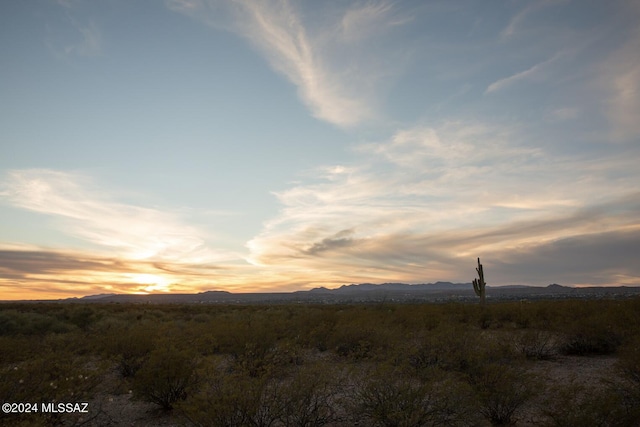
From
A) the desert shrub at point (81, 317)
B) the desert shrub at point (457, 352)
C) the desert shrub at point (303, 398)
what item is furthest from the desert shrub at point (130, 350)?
the desert shrub at point (81, 317)

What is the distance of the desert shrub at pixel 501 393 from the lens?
7820mm

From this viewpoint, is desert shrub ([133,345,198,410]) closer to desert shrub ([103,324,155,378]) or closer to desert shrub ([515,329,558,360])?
desert shrub ([103,324,155,378])

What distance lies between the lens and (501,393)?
7.85 m

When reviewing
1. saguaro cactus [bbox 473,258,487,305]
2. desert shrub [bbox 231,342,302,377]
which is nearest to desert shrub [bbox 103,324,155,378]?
desert shrub [bbox 231,342,302,377]

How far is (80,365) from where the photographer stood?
9008 millimetres

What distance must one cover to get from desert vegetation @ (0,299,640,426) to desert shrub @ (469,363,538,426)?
0.03 metres

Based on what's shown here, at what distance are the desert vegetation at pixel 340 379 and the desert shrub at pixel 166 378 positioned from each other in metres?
0.03

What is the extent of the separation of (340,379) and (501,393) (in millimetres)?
3263

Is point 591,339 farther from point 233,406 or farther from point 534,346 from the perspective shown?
point 233,406

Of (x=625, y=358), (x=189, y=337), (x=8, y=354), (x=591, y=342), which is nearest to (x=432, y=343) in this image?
(x=625, y=358)

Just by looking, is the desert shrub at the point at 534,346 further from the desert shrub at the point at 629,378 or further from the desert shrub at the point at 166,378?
the desert shrub at the point at 166,378

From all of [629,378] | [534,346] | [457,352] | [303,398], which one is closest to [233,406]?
[303,398]

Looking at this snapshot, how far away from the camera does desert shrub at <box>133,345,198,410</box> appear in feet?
30.3

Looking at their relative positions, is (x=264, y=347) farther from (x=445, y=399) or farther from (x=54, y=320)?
(x=54, y=320)
